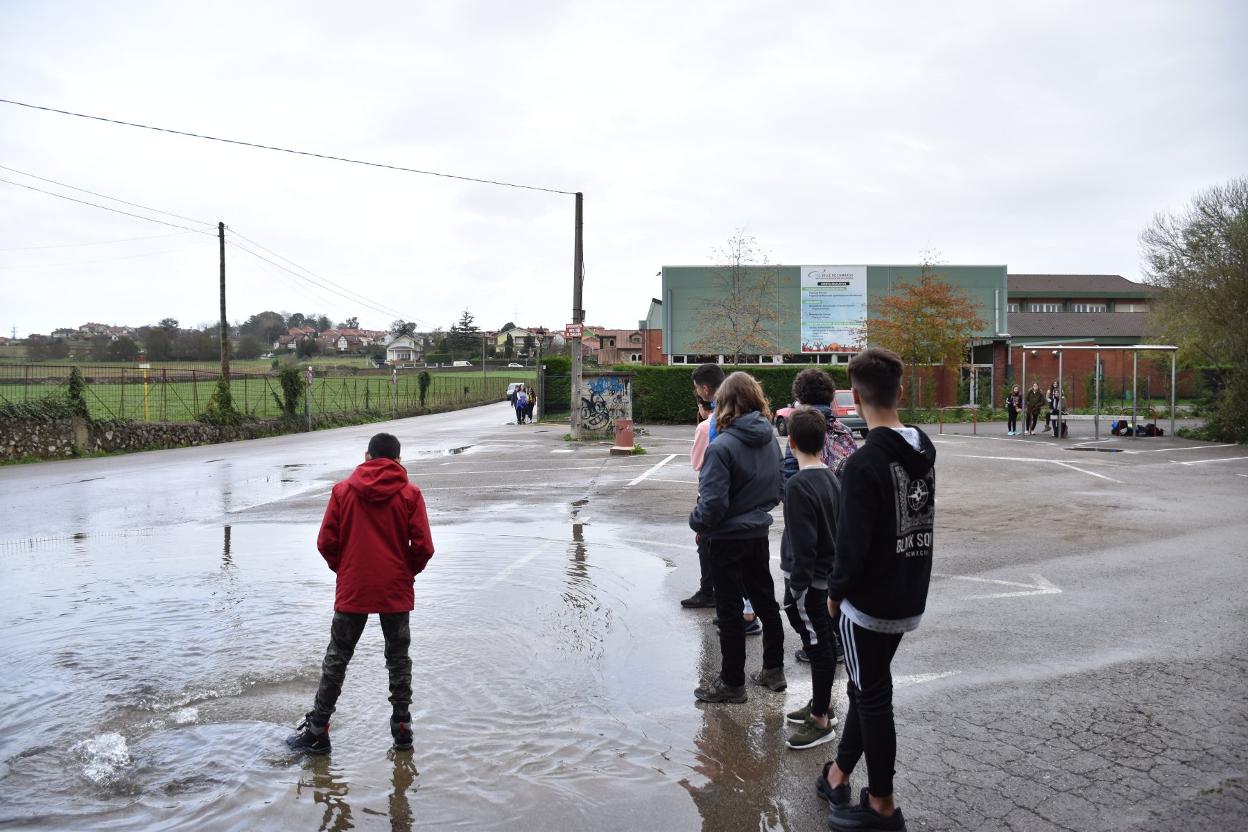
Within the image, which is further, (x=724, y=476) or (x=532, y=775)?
(x=724, y=476)

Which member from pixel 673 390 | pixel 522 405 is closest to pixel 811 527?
pixel 673 390

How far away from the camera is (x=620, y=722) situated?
193 inches

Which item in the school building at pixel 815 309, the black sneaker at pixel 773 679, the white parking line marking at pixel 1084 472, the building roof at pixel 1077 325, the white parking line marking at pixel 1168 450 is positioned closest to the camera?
the black sneaker at pixel 773 679

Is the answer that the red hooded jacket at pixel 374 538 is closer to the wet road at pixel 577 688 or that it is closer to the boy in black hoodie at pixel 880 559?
the wet road at pixel 577 688

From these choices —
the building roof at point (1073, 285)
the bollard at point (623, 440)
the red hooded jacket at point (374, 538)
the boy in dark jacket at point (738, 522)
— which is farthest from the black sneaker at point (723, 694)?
the building roof at point (1073, 285)

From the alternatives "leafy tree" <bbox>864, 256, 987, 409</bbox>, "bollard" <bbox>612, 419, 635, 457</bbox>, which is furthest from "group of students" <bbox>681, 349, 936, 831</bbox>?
"leafy tree" <bbox>864, 256, 987, 409</bbox>

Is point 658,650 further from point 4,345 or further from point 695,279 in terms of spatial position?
point 695,279

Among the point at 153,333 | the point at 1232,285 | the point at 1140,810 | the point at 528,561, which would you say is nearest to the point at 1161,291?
the point at 1232,285

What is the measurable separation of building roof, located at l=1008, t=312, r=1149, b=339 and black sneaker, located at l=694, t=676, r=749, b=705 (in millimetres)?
64304

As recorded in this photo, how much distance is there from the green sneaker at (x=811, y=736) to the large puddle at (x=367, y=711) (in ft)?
0.47

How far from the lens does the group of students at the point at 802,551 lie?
3.58 metres

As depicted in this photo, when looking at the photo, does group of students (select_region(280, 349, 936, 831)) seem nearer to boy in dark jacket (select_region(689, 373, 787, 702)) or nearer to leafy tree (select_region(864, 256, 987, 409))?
boy in dark jacket (select_region(689, 373, 787, 702))

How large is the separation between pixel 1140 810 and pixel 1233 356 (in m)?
25.4

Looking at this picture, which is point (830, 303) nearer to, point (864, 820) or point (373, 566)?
point (373, 566)
